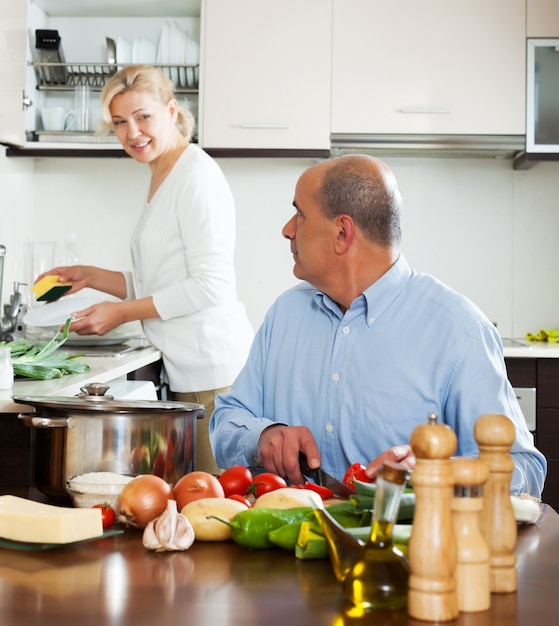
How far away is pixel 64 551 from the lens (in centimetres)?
102

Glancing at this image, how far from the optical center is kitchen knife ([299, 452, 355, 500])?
124cm

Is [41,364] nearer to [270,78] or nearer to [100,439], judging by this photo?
[100,439]

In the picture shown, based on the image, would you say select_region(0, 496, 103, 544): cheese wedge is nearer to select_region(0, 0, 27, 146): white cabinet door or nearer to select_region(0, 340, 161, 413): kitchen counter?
select_region(0, 340, 161, 413): kitchen counter

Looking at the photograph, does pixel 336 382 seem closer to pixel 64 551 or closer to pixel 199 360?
pixel 64 551

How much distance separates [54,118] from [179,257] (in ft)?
3.65

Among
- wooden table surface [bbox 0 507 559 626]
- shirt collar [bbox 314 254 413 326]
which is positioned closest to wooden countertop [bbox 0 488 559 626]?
wooden table surface [bbox 0 507 559 626]

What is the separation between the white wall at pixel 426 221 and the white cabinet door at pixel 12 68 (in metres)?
0.41

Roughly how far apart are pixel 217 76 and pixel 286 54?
0.91 ft

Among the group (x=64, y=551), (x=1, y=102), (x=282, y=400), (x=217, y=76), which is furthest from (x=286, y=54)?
(x=64, y=551)

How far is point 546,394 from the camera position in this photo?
3.38m

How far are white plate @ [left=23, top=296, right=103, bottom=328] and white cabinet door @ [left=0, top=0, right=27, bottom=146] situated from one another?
0.70 metres

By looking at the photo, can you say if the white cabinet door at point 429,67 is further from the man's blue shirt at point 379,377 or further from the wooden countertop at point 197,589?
the wooden countertop at point 197,589

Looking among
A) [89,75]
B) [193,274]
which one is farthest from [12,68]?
[193,274]

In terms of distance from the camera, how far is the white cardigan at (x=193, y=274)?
2.96m
